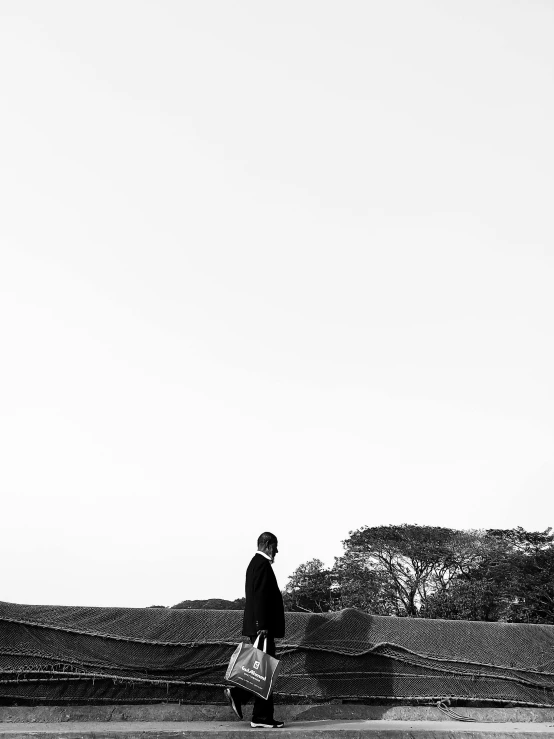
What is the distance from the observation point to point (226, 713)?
6.78 m

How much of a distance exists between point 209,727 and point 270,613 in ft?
3.47

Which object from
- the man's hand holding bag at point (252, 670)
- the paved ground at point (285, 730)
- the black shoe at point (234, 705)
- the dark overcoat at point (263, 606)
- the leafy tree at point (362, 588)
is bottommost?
the paved ground at point (285, 730)

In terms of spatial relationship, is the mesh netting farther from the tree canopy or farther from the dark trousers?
the tree canopy

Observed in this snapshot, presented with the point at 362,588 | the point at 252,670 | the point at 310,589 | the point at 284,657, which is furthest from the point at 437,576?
the point at 252,670

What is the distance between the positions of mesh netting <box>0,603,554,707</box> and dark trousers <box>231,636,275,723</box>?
0.22 m

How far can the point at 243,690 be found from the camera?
6.69 metres

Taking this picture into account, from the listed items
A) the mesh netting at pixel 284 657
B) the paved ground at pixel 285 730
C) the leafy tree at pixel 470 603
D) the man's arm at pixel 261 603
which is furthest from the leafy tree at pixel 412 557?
the man's arm at pixel 261 603

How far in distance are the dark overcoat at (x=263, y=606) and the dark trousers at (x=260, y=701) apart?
11cm

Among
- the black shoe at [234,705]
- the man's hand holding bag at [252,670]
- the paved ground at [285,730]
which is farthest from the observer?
the black shoe at [234,705]

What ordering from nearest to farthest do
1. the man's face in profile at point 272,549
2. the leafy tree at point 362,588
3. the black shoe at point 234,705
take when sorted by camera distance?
the black shoe at point 234,705
the man's face in profile at point 272,549
the leafy tree at point 362,588

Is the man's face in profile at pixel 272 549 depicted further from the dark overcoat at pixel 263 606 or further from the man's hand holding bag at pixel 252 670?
the man's hand holding bag at pixel 252 670

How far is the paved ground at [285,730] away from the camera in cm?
557

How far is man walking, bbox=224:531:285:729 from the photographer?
641 centimetres

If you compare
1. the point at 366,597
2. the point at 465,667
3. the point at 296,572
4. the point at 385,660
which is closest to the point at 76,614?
the point at 385,660
